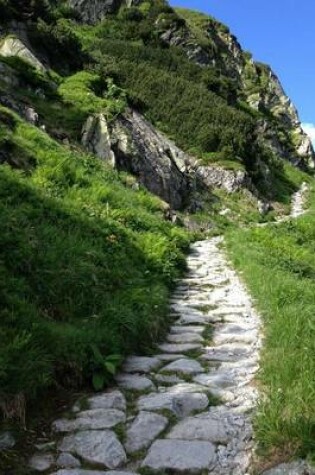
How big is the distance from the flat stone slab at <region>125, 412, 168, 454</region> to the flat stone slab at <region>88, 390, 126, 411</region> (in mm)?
311

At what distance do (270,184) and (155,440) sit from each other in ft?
103

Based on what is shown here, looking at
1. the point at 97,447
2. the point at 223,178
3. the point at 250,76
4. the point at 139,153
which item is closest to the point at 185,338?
the point at 97,447

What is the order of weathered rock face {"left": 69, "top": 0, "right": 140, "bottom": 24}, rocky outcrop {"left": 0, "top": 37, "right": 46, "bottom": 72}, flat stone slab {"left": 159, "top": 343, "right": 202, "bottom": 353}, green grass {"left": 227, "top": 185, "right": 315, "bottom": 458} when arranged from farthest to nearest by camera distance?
weathered rock face {"left": 69, "top": 0, "right": 140, "bottom": 24}
rocky outcrop {"left": 0, "top": 37, "right": 46, "bottom": 72}
flat stone slab {"left": 159, "top": 343, "right": 202, "bottom": 353}
green grass {"left": 227, "top": 185, "right": 315, "bottom": 458}

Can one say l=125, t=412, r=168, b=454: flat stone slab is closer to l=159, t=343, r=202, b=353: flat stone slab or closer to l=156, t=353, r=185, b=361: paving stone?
l=156, t=353, r=185, b=361: paving stone

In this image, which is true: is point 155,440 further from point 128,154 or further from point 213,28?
point 213,28

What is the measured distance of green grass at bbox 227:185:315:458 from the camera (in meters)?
4.03

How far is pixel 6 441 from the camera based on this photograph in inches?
174

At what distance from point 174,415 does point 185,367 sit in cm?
131

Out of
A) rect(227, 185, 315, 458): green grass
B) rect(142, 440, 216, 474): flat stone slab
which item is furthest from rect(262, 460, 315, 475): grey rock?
rect(142, 440, 216, 474): flat stone slab

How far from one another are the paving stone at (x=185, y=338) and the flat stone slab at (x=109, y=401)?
6.77 ft

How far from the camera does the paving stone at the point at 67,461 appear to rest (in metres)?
4.26

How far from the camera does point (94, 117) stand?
67.4ft

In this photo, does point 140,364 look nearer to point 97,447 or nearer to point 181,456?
point 97,447

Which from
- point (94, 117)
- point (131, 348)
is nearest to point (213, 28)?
point (94, 117)
